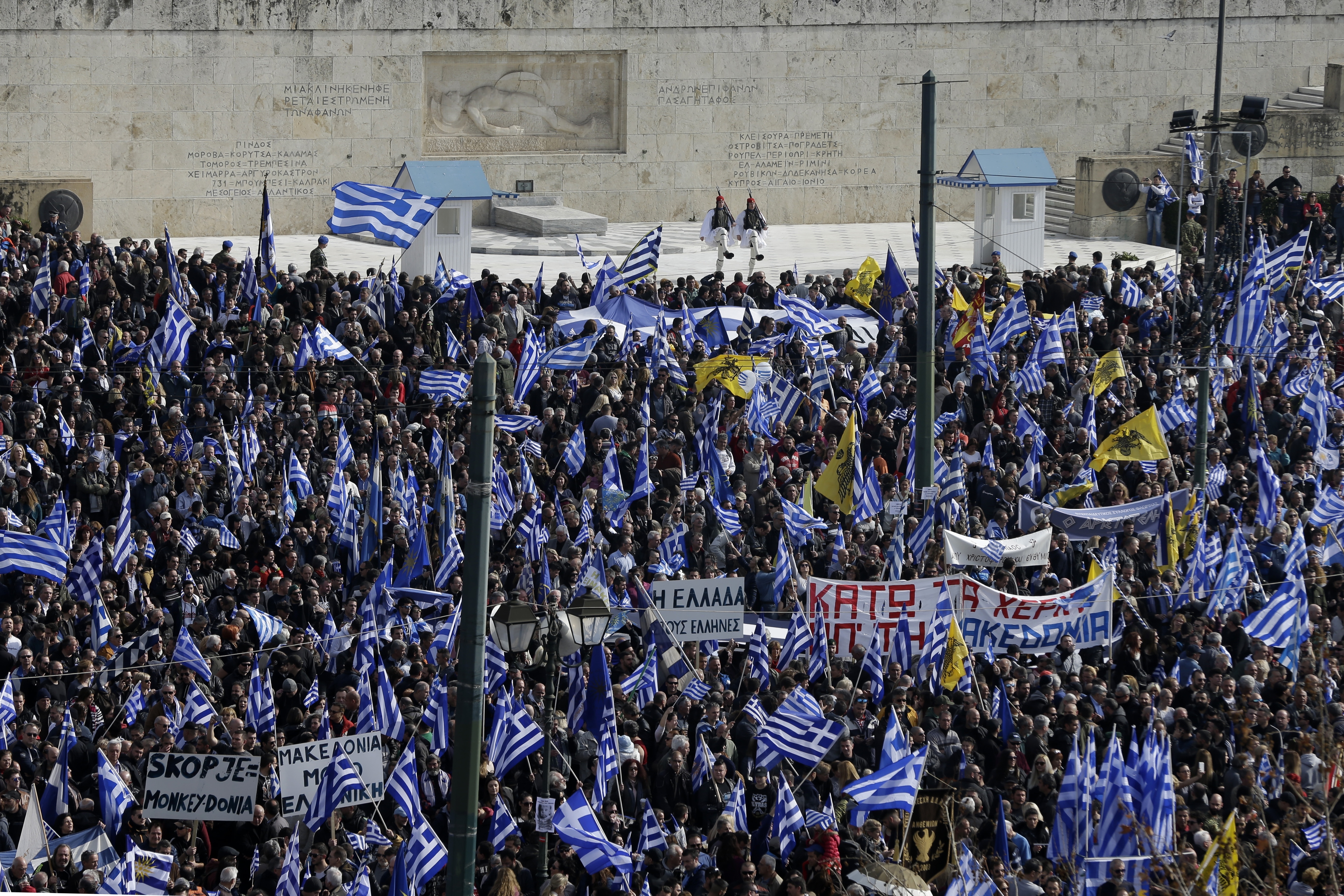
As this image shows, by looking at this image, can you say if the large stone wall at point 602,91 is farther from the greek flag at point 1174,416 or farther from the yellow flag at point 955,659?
the yellow flag at point 955,659

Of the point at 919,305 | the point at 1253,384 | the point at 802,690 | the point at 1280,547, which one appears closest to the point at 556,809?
the point at 802,690

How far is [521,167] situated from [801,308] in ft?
49.5

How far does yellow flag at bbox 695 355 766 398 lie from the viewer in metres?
23.8

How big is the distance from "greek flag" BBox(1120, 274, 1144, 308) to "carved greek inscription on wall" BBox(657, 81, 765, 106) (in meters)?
14.5

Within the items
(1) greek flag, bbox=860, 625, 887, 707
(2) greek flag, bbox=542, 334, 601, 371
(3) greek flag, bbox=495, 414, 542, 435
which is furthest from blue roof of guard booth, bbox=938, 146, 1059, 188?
(1) greek flag, bbox=860, 625, 887, 707

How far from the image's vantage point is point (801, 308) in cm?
2658

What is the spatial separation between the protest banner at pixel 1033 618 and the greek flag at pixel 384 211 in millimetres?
10593

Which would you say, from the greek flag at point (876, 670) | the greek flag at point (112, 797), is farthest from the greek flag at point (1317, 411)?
the greek flag at point (112, 797)

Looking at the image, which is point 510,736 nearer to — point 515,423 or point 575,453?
point 575,453

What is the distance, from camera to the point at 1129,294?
92.5ft

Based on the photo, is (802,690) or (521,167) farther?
(521,167)

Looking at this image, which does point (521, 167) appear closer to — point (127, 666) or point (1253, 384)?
point (1253, 384)

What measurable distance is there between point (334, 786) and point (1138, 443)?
34.2 ft

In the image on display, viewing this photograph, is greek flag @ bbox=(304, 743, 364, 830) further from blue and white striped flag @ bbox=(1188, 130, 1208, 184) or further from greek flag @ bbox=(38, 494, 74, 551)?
blue and white striped flag @ bbox=(1188, 130, 1208, 184)
